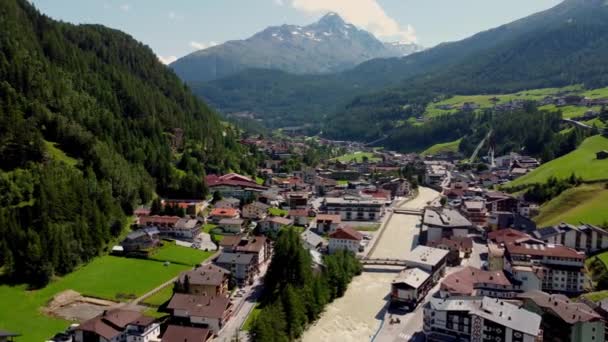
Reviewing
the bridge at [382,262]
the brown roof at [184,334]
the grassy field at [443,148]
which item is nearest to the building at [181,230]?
the bridge at [382,262]

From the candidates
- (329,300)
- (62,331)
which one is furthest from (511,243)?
(62,331)

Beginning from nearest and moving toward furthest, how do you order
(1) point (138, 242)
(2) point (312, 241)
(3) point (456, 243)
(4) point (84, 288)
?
(4) point (84, 288)
(1) point (138, 242)
(3) point (456, 243)
(2) point (312, 241)

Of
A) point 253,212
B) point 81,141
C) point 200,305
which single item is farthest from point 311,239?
point 81,141

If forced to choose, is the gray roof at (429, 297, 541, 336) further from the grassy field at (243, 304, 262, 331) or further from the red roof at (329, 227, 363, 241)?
the red roof at (329, 227, 363, 241)

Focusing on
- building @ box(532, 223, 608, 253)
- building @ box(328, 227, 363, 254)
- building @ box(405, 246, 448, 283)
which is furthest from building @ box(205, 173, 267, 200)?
building @ box(532, 223, 608, 253)

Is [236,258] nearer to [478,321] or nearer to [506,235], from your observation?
[478,321]

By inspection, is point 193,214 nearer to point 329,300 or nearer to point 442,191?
point 329,300
